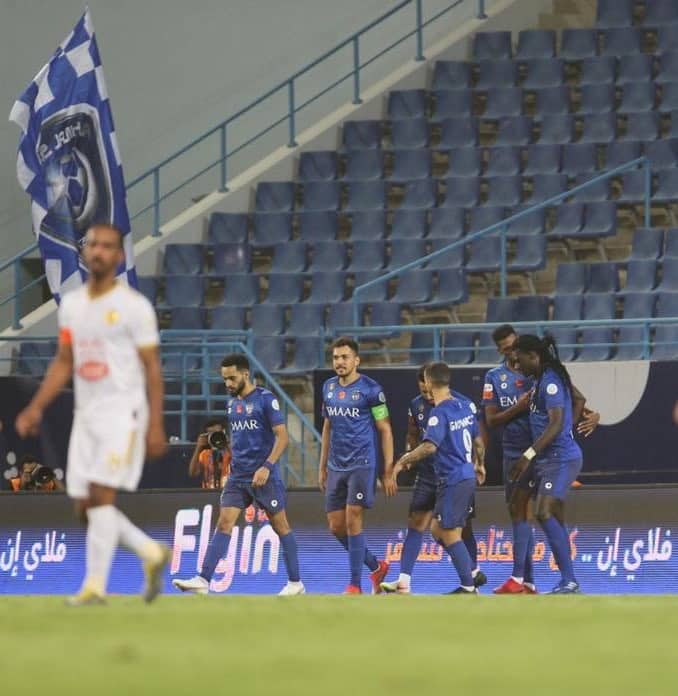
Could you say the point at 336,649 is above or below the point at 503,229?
below

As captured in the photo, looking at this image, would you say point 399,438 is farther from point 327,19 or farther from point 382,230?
point 327,19

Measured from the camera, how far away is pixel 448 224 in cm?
2306

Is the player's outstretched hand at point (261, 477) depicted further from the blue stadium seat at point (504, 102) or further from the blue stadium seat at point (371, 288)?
the blue stadium seat at point (504, 102)

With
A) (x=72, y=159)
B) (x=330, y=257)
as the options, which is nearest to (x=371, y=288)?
(x=330, y=257)

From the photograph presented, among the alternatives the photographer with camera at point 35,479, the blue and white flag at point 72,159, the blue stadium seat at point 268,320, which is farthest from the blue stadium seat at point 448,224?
the photographer with camera at point 35,479

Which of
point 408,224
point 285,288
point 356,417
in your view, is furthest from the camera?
point 408,224

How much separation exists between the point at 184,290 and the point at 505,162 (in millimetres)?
4479

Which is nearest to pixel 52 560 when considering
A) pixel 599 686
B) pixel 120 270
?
pixel 120 270

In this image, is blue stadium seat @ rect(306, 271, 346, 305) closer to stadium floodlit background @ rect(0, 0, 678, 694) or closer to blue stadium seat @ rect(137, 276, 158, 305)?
stadium floodlit background @ rect(0, 0, 678, 694)

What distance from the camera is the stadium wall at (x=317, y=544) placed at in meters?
16.3

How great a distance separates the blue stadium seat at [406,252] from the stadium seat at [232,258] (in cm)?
214

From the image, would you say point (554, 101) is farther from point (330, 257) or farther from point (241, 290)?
point (241, 290)

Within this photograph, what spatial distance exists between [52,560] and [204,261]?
7708 millimetres

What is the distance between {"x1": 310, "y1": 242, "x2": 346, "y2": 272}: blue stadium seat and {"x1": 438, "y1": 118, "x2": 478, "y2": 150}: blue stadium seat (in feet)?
7.20
